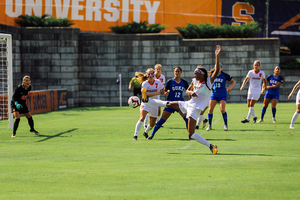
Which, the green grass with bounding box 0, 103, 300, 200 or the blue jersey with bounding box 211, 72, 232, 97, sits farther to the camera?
the blue jersey with bounding box 211, 72, 232, 97

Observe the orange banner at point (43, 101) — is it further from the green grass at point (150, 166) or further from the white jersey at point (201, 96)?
the white jersey at point (201, 96)

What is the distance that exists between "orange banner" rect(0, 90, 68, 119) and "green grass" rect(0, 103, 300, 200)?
269 inches

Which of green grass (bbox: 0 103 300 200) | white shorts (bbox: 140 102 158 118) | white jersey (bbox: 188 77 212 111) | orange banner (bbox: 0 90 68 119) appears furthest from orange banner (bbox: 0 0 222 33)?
white jersey (bbox: 188 77 212 111)

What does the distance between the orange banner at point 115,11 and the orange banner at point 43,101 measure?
5676 mm

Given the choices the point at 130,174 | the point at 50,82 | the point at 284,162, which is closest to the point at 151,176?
the point at 130,174

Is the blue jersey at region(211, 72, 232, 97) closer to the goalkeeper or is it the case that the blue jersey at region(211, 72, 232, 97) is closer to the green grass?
the green grass

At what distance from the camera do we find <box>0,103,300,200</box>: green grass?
604 centimetres

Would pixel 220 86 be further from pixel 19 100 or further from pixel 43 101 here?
pixel 43 101

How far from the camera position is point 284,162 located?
26.8 ft

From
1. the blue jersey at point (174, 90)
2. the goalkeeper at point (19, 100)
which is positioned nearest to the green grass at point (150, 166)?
the goalkeeper at point (19, 100)

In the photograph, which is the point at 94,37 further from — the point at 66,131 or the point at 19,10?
the point at 66,131

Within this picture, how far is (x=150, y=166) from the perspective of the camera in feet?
26.2

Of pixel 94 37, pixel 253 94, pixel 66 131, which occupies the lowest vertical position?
pixel 66 131

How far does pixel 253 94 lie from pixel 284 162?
8.64 m
